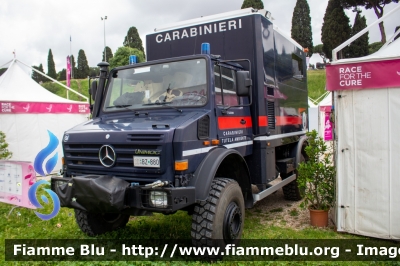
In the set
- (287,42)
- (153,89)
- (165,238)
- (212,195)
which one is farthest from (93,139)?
(287,42)

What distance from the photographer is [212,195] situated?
3.93 meters

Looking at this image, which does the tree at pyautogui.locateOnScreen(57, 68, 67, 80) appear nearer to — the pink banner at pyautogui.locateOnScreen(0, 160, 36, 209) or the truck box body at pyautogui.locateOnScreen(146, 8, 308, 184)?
the pink banner at pyautogui.locateOnScreen(0, 160, 36, 209)

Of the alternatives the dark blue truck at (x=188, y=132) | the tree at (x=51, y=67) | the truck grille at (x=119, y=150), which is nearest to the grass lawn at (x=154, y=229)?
the dark blue truck at (x=188, y=132)

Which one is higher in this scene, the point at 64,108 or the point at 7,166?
the point at 64,108

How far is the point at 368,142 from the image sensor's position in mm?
4715

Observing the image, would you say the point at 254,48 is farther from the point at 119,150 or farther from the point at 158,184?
the point at 158,184

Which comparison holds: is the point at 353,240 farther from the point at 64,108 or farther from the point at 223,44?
the point at 64,108

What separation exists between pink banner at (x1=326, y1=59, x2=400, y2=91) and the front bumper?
2787 millimetres

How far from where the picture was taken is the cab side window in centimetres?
446

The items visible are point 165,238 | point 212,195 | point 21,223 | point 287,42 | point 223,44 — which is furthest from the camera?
point 287,42

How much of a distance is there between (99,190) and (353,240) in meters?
3.53

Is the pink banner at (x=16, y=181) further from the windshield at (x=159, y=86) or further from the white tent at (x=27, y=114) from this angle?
the white tent at (x=27, y=114)

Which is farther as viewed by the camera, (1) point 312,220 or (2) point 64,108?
(2) point 64,108

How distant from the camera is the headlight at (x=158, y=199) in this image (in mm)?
3436
